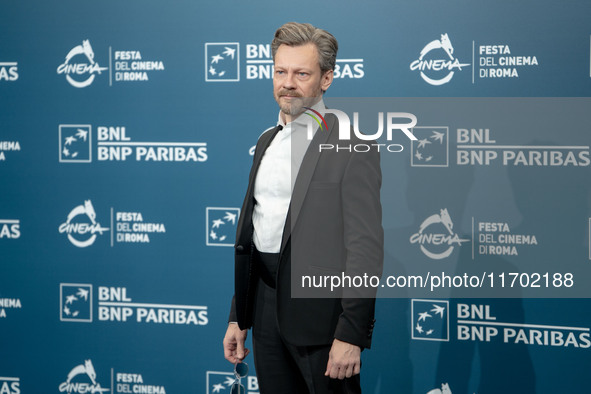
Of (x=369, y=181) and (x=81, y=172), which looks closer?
(x=369, y=181)

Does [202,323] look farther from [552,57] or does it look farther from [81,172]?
[552,57]

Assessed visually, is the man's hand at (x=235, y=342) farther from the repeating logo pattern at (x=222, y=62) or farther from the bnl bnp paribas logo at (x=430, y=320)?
the repeating logo pattern at (x=222, y=62)

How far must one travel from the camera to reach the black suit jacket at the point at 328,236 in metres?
2.09

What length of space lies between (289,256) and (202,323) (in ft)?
4.49

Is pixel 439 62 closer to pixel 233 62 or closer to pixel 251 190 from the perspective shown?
pixel 233 62

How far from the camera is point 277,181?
222 centimetres

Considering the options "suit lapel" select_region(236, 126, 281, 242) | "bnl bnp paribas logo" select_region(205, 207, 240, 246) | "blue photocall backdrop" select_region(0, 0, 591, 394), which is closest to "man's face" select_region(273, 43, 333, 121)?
"suit lapel" select_region(236, 126, 281, 242)

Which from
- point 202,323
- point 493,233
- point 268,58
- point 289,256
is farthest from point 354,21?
point 202,323

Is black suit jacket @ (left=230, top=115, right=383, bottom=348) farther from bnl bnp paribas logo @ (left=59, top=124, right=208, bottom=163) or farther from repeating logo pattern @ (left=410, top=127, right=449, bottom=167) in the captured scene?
bnl bnp paribas logo @ (left=59, top=124, right=208, bottom=163)

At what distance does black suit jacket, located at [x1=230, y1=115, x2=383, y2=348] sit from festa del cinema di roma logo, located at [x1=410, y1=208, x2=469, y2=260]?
37.2 inches

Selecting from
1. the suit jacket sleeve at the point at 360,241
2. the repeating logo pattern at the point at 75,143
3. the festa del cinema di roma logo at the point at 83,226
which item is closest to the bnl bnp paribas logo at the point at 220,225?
the festa del cinema di roma logo at the point at 83,226

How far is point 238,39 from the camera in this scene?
3227 mm

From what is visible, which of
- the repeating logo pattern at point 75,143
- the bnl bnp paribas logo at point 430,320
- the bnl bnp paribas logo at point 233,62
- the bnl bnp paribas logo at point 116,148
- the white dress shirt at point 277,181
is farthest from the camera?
the repeating logo pattern at point 75,143

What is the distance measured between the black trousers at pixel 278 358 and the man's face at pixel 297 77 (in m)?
0.50
